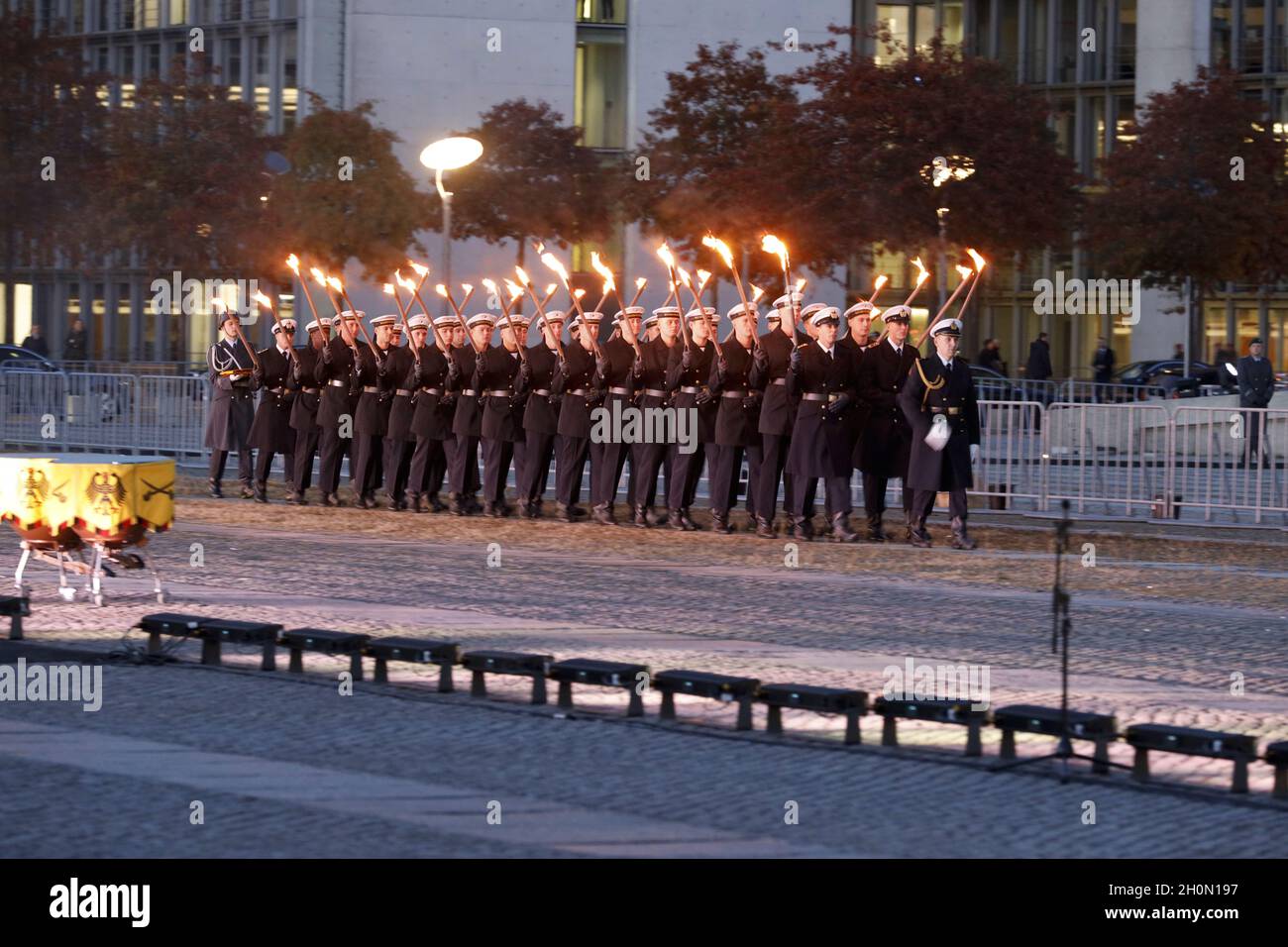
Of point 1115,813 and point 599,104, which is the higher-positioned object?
point 599,104

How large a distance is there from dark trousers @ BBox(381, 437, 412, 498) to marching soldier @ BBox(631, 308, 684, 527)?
275 cm

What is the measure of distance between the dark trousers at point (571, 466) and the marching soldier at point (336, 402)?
2.51 meters

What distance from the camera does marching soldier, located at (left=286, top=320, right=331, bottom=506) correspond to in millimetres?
22562

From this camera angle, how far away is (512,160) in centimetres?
4694

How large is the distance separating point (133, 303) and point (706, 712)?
54.2m

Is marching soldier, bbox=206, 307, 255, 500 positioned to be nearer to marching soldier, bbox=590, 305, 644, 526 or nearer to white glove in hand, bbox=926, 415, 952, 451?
marching soldier, bbox=590, 305, 644, 526

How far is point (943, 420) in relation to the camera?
18.2 meters

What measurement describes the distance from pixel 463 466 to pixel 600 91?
3558 cm

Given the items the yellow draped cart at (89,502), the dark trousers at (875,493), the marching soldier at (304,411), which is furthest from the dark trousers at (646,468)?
the yellow draped cart at (89,502)

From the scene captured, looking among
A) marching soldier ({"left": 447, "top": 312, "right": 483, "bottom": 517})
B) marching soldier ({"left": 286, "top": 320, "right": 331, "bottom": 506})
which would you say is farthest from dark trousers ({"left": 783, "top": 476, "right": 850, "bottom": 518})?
marching soldier ({"left": 286, "top": 320, "right": 331, "bottom": 506})

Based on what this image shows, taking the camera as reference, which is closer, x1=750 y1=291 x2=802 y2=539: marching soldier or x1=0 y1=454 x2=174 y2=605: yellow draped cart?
x1=0 y1=454 x2=174 y2=605: yellow draped cart
